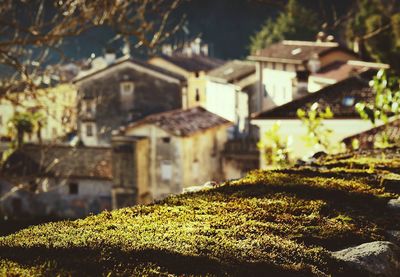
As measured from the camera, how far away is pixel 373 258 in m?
3.11

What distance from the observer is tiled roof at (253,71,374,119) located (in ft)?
58.9

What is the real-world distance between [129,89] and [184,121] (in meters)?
8.65

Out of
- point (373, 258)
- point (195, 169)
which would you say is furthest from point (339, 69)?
point (373, 258)

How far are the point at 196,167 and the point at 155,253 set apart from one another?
27841 millimetres

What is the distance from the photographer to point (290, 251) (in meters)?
3.02

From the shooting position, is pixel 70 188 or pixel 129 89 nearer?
pixel 70 188

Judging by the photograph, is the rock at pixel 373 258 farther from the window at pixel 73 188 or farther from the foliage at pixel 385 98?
the window at pixel 73 188

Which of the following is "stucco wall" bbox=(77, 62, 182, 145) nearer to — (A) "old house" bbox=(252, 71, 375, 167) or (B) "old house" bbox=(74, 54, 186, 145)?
(B) "old house" bbox=(74, 54, 186, 145)

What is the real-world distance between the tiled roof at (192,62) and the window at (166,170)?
17.3 metres

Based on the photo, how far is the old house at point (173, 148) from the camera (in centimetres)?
2931

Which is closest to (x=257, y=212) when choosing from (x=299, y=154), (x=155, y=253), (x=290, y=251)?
(x=290, y=251)

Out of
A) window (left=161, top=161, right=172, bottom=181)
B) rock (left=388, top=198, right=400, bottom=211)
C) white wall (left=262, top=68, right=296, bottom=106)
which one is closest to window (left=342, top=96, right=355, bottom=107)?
window (left=161, top=161, right=172, bottom=181)

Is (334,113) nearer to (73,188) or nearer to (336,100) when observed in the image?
(336,100)

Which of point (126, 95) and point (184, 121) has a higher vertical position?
point (126, 95)
